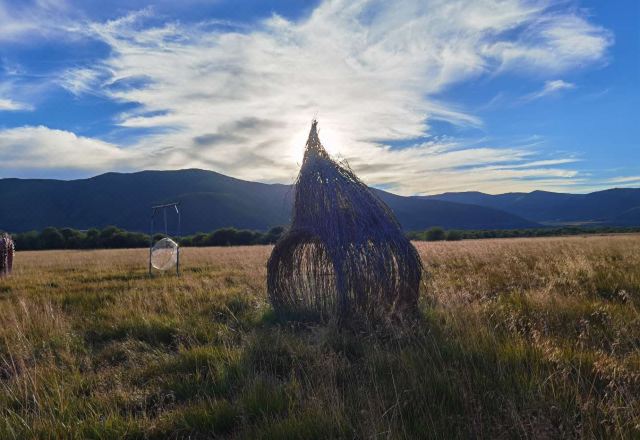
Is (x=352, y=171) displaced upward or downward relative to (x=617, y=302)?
upward

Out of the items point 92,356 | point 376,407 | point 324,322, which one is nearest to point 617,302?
point 324,322

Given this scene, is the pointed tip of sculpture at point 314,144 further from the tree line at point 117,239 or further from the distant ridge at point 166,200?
the distant ridge at point 166,200

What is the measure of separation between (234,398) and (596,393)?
297 cm

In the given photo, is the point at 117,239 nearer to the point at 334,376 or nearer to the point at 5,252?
the point at 5,252

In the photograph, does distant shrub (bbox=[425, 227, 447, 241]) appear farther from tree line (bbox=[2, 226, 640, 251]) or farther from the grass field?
the grass field

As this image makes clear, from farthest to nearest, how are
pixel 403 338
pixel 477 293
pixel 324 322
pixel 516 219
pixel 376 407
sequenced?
pixel 516 219 < pixel 477 293 < pixel 324 322 < pixel 403 338 < pixel 376 407

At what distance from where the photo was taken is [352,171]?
23.6 ft

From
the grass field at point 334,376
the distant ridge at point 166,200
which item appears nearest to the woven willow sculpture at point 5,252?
the grass field at point 334,376

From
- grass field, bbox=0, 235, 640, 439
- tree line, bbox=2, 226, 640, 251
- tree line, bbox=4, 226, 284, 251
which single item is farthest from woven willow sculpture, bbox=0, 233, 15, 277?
tree line, bbox=4, 226, 284, 251

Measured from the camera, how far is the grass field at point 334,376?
3113 millimetres

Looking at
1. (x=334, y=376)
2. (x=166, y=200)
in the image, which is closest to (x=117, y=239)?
(x=334, y=376)

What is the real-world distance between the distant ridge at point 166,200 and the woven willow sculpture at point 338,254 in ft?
345

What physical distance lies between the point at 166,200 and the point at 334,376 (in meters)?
154

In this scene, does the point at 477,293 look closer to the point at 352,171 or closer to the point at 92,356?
the point at 352,171
